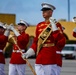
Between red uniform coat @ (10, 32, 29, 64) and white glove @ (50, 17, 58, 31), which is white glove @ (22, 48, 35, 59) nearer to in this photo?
white glove @ (50, 17, 58, 31)

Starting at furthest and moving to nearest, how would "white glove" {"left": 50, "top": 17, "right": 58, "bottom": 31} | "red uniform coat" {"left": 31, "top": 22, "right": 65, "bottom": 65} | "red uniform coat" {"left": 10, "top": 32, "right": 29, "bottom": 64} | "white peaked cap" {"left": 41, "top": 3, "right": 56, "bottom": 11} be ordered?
"red uniform coat" {"left": 10, "top": 32, "right": 29, "bottom": 64}
"white peaked cap" {"left": 41, "top": 3, "right": 56, "bottom": 11}
"red uniform coat" {"left": 31, "top": 22, "right": 65, "bottom": 65}
"white glove" {"left": 50, "top": 17, "right": 58, "bottom": 31}

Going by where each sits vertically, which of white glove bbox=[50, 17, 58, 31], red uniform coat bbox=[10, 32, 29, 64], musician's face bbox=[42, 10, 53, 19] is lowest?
red uniform coat bbox=[10, 32, 29, 64]

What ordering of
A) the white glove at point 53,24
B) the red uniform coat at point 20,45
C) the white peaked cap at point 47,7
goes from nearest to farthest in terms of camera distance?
the white glove at point 53,24
the white peaked cap at point 47,7
the red uniform coat at point 20,45

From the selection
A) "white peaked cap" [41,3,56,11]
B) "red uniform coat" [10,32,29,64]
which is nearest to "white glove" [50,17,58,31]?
"white peaked cap" [41,3,56,11]

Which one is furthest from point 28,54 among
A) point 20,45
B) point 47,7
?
point 20,45

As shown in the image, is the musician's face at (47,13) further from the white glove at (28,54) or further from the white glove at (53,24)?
the white glove at (28,54)

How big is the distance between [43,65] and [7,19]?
42.9 metres

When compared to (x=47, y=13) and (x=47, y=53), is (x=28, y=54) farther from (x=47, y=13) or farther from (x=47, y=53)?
(x=47, y=13)

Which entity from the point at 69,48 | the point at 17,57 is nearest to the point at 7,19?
the point at 69,48

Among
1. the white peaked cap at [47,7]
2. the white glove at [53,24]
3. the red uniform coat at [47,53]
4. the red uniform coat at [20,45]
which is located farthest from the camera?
the red uniform coat at [20,45]

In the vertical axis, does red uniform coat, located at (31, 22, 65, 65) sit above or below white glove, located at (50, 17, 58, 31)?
below

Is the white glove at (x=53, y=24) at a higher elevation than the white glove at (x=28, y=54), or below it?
higher

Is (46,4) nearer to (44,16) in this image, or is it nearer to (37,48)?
(44,16)

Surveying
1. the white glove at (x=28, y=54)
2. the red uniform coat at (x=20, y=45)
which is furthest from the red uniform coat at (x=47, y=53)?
the red uniform coat at (x=20, y=45)
